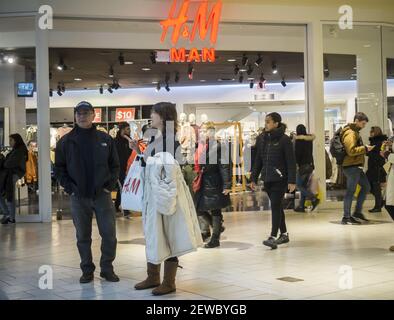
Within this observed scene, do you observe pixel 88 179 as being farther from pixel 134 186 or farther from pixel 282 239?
pixel 282 239

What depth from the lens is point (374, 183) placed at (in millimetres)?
10000

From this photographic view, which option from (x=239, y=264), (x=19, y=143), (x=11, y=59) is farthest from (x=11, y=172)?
(x=239, y=264)

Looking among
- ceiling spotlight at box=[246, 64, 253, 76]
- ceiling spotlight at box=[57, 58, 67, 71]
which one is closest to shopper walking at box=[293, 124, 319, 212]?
ceiling spotlight at box=[246, 64, 253, 76]

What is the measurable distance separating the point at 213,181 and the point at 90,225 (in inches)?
78.4

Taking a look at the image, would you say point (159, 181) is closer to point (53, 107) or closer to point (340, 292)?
point (340, 292)

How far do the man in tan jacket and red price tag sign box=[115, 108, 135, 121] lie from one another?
40.0 ft

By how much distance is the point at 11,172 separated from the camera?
9555 millimetres

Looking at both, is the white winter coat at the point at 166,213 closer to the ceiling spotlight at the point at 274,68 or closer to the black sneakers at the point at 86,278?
the black sneakers at the point at 86,278

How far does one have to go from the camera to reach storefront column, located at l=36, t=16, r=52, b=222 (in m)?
9.55

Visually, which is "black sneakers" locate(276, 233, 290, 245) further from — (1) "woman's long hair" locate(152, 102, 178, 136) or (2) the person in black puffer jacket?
(2) the person in black puffer jacket

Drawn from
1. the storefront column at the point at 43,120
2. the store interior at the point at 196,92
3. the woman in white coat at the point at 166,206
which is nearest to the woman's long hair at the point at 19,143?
the storefront column at the point at 43,120

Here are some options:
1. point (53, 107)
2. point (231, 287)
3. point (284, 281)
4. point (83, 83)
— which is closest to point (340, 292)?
point (284, 281)

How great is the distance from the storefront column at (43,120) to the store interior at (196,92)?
0.23 m

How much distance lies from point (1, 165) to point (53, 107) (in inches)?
→ 422
